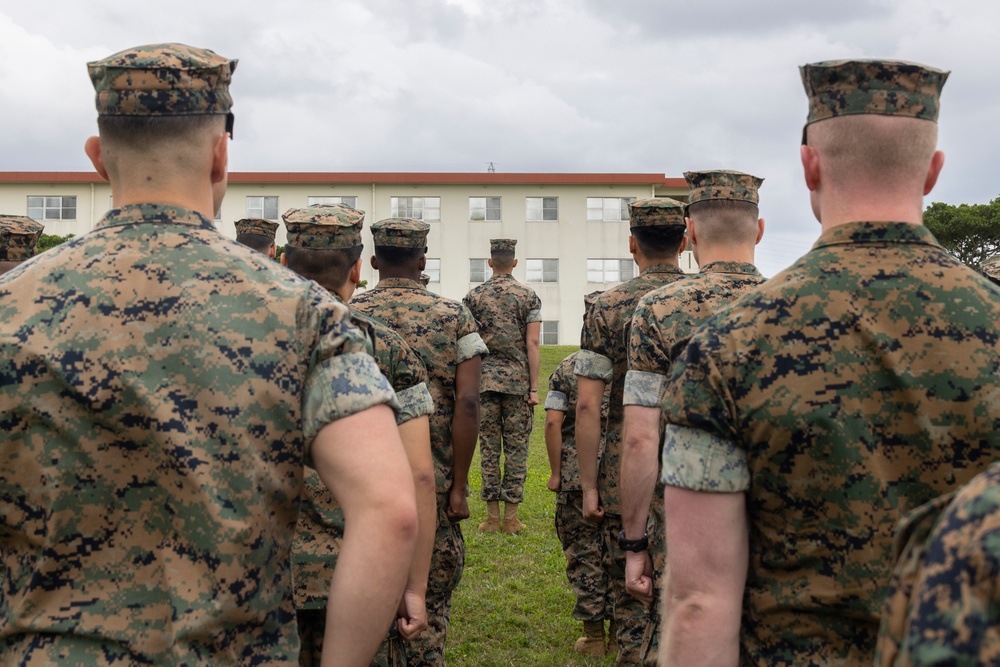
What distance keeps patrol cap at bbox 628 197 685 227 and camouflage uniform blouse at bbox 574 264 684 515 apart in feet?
0.80

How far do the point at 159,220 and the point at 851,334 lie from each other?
5.63ft

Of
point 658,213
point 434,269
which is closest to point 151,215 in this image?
point 658,213

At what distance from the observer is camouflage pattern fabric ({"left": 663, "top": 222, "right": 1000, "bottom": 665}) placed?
2.37 m

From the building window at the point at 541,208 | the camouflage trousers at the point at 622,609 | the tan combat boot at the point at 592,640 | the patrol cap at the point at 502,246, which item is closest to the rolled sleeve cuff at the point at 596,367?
the camouflage trousers at the point at 622,609

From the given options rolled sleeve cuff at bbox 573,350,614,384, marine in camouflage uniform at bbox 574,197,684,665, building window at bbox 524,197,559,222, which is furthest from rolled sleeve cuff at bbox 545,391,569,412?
building window at bbox 524,197,559,222

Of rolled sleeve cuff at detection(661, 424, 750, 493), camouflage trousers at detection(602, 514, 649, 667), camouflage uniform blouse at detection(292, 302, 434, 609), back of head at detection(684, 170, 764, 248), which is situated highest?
back of head at detection(684, 170, 764, 248)

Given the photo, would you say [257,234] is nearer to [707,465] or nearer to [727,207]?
[727,207]

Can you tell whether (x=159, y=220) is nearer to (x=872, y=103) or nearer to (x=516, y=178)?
(x=872, y=103)

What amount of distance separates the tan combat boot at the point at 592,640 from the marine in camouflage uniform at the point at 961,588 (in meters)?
5.93

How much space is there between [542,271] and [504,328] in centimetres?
3095

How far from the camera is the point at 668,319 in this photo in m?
4.41

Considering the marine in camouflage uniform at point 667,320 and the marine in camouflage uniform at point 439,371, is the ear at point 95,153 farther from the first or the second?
the marine in camouflage uniform at point 439,371

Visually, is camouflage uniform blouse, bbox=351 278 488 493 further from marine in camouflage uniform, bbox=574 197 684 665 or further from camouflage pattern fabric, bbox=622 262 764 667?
camouflage pattern fabric, bbox=622 262 764 667

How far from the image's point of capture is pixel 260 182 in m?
39.7
